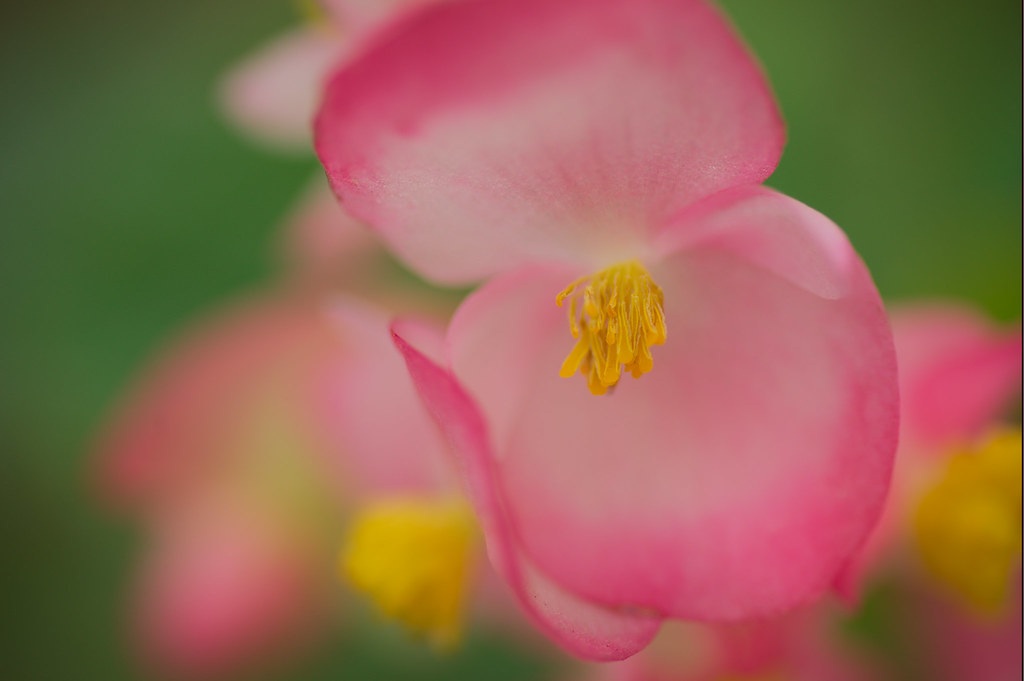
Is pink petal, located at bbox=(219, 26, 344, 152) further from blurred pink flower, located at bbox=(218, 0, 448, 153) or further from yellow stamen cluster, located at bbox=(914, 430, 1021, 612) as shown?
yellow stamen cluster, located at bbox=(914, 430, 1021, 612)

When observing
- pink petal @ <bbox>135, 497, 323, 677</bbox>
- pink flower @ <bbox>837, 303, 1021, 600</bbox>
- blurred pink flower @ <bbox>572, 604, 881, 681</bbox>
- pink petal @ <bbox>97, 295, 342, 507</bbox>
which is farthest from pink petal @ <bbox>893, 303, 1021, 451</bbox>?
pink petal @ <bbox>135, 497, 323, 677</bbox>

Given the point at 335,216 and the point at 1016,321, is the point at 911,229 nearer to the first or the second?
the point at 1016,321

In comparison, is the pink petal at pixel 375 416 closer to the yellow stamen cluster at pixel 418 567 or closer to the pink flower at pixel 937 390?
the yellow stamen cluster at pixel 418 567

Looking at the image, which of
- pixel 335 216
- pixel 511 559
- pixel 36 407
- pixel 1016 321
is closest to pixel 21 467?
pixel 36 407

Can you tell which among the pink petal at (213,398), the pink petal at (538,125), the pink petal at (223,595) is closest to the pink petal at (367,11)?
the pink petal at (538,125)

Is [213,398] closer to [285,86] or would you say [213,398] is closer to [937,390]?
[285,86]

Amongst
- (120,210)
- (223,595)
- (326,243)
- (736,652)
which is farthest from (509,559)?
(120,210)

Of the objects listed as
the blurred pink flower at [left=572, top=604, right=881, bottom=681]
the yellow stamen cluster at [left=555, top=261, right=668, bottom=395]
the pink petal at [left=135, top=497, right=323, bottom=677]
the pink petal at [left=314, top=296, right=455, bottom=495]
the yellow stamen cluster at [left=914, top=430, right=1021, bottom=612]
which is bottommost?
the pink petal at [left=135, top=497, right=323, bottom=677]
